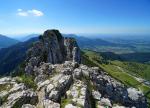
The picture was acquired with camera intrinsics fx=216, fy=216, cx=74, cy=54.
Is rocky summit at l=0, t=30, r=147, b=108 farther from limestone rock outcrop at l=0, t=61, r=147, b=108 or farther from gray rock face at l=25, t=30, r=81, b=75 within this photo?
gray rock face at l=25, t=30, r=81, b=75

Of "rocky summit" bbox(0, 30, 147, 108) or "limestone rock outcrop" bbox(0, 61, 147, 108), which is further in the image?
"rocky summit" bbox(0, 30, 147, 108)

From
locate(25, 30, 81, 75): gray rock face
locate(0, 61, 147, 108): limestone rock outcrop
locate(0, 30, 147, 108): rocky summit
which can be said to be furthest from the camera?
locate(25, 30, 81, 75): gray rock face

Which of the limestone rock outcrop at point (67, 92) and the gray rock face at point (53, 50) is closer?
the limestone rock outcrop at point (67, 92)

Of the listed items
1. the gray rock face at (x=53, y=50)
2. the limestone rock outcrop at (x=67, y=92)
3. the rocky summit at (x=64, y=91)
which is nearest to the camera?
the limestone rock outcrop at (x=67, y=92)

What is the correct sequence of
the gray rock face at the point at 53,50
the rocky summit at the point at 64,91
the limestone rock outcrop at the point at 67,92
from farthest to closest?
the gray rock face at the point at 53,50
the rocky summit at the point at 64,91
the limestone rock outcrop at the point at 67,92

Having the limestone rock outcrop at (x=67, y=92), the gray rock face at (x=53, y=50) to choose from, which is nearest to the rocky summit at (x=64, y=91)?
the limestone rock outcrop at (x=67, y=92)

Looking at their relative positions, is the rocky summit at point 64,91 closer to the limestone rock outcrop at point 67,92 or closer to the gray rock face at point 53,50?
the limestone rock outcrop at point 67,92

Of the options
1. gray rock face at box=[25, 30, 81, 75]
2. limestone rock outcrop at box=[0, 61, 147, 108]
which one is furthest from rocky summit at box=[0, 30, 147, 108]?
gray rock face at box=[25, 30, 81, 75]

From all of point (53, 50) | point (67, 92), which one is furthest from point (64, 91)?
point (53, 50)

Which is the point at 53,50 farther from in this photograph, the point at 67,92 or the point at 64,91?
the point at 67,92

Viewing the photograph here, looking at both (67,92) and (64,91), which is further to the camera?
(64,91)

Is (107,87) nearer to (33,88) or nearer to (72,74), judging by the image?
(72,74)

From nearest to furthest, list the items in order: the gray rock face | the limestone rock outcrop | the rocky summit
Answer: the limestone rock outcrop < the rocky summit < the gray rock face

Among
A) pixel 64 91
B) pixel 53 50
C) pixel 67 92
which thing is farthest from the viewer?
pixel 53 50
